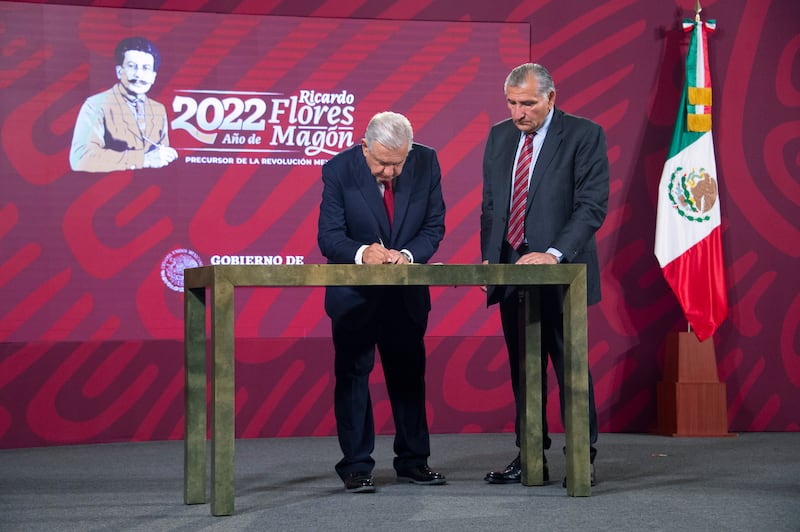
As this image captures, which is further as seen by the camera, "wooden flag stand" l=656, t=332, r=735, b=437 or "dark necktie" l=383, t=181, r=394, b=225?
"wooden flag stand" l=656, t=332, r=735, b=437

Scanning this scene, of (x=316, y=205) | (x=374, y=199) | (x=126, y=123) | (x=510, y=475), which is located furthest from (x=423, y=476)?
(x=126, y=123)

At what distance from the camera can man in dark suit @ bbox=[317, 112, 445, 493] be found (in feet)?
12.0

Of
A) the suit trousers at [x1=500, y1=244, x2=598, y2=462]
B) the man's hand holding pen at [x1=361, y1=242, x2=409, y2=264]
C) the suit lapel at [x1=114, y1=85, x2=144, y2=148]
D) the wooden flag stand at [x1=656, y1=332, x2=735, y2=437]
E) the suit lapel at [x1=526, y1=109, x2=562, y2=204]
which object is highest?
the suit lapel at [x1=114, y1=85, x2=144, y2=148]

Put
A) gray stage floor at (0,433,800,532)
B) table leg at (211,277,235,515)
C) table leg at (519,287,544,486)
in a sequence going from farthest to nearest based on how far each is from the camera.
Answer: table leg at (519,287,544,486) → table leg at (211,277,235,515) → gray stage floor at (0,433,800,532)

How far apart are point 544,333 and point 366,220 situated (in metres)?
0.74

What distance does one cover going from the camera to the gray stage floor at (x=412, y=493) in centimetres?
304

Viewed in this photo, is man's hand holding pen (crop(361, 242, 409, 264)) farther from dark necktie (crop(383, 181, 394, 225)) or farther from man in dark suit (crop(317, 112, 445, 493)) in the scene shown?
dark necktie (crop(383, 181, 394, 225))

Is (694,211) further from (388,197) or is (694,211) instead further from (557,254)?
(388,197)

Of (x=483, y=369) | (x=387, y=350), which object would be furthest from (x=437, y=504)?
(x=483, y=369)

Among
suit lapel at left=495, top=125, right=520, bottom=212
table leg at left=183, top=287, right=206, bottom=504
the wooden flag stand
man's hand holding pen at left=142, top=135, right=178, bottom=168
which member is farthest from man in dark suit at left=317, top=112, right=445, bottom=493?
the wooden flag stand

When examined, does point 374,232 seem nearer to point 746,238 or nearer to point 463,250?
point 463,250

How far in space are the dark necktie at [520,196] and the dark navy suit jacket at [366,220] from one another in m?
0.28

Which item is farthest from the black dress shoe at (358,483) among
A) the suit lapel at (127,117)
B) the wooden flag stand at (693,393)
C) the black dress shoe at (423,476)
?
the suit lapel at (127,117)

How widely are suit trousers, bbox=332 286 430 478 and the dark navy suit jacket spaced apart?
4cm
